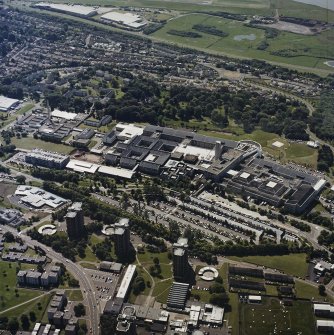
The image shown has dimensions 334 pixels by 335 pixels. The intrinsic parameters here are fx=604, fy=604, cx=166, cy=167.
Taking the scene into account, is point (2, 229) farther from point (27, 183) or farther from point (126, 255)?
point (126, 255)

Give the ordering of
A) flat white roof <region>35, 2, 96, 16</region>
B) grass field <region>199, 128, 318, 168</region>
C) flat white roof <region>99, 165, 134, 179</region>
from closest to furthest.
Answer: flat white roof <region>99, 165, 134, 179</region> < grass field <region>199, 128, 318, 168</region> < flat white roof <region>35, 2, 96, 16</region>

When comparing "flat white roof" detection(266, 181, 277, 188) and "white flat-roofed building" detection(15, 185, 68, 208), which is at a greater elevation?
"flat white roof" detection(266, 181, 277, 188)

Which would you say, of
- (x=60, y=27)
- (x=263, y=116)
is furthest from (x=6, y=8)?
(x=263, y=116)

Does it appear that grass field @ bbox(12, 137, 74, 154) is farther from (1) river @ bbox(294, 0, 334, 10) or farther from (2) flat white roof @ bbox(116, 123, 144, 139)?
(1) river @ bbox(294, 0, 334, 10)

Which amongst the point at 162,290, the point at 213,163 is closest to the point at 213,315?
the point at 162,290

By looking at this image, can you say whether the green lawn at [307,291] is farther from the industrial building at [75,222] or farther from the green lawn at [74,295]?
the industrial building at [75,222]

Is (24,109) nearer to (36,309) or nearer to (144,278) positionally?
(144,278)

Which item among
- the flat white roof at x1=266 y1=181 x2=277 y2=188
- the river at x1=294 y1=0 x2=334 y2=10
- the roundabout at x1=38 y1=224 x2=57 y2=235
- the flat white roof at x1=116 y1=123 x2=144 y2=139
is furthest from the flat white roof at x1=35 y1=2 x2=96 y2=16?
the roundabout at x1=38 y1=224 x2=57 y2=235
